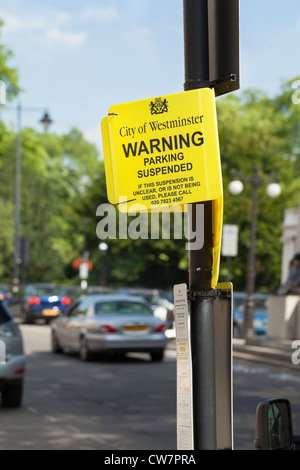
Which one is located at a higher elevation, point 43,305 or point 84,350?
point 43,305

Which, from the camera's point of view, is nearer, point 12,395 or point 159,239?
point 12,395

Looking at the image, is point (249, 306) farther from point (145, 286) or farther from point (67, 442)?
point (145, 286)

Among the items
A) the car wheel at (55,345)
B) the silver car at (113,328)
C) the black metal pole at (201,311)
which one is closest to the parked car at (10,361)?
the silver car at (113,328)

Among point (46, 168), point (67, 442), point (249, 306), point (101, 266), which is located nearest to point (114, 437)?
point (67, 442)

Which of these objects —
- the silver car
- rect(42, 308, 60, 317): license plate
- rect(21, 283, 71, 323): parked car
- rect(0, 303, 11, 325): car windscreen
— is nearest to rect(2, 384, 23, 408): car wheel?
rect(0, 303, 11, 325): car windscreen

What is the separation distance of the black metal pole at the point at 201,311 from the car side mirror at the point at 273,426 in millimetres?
467

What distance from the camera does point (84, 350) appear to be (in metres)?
20.4

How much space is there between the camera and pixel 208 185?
11.0 ft

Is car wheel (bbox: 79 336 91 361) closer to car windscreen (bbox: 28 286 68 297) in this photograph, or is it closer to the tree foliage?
car windscreen (bbox: 28 286 68 297)

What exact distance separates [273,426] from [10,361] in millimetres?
9322

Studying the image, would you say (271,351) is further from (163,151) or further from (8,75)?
(8,75)

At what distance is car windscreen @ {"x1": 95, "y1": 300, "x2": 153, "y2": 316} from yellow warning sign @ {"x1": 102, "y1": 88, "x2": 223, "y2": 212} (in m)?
17.2

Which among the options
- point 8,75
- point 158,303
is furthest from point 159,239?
point 158,303
